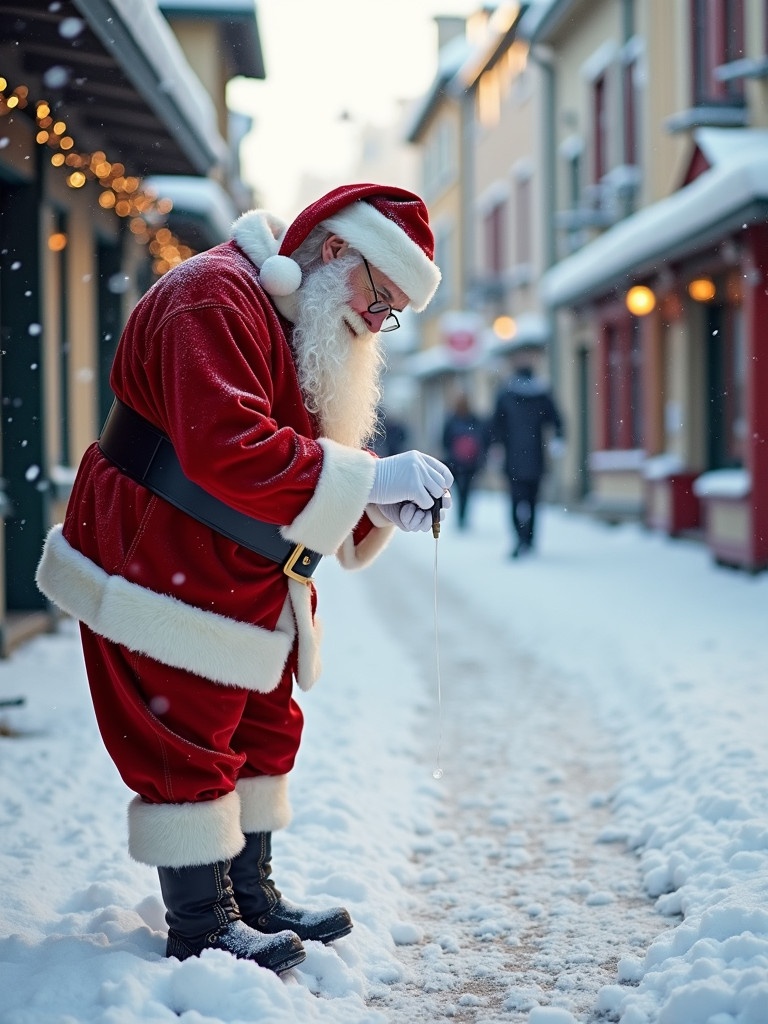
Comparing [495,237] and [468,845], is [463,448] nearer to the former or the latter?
[495,237]

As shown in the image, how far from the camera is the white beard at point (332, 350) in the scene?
2.53 metres

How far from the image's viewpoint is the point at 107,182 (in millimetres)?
8117

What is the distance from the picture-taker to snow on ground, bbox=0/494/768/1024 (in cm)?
241

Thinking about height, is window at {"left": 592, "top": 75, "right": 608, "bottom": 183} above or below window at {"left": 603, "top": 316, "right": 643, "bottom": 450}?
above

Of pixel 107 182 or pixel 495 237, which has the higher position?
pixel 495 237

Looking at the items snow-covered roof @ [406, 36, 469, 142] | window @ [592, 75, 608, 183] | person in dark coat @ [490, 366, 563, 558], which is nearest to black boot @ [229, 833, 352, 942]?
person in dark coat @ [490, 366, 563, 558]

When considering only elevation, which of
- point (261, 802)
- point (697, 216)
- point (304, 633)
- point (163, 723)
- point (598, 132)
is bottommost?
point (261, 802)

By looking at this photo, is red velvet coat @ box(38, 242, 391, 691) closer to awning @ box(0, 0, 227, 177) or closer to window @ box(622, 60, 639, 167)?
awning @ box(0, 0, 227, 177)

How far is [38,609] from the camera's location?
7113mm

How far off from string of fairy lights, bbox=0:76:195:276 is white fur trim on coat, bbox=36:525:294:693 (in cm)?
315

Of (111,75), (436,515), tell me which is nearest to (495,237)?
(111,75)

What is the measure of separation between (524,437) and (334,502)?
8.80 m

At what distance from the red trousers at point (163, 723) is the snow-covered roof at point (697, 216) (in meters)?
6.76

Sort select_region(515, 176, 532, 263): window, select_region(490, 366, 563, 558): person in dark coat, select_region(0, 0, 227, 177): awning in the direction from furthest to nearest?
select_region(515, 176, 532, 263): window < select_region(490, 366, 563, 558): person in dark coat < select_region(0, 0, 227, 177): awning
